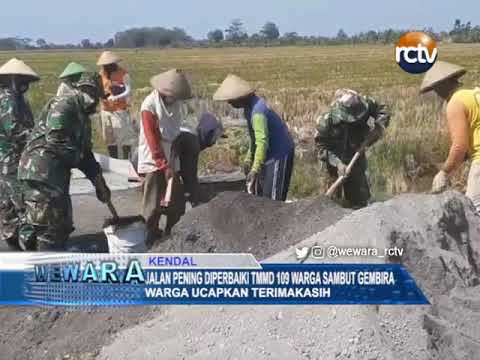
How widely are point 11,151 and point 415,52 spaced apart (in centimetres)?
690

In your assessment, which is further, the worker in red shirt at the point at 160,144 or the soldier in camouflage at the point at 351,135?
the soldier in camouflage at the point at 351,135

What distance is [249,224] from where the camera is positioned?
616 cm

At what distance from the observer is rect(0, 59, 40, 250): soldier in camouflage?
7.30 metres

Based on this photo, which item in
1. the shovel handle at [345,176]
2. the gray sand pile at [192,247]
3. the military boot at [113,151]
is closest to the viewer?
the gray sand pile at [192,247]

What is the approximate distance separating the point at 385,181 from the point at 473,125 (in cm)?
386

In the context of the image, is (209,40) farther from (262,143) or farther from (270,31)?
(262,143)

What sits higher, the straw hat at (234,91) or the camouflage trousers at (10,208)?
the straw hat at (234,91)

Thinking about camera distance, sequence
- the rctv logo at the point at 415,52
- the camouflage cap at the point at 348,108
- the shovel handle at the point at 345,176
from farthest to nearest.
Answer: the rctv logo at the point at 415,52 < the shovel handle at the point at 345,176 < the camouflage cap at the point at 348,108

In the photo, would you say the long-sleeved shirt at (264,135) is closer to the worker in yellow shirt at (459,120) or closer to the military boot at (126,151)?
the worker in yellow shirt at (459,120)

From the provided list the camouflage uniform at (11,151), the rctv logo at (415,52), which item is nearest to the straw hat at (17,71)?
the camouflage uniform at (11,151)

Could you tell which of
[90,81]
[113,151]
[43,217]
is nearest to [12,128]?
[43,217]

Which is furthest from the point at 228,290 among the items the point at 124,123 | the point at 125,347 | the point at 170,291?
the point at 124,123

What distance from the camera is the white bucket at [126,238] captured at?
632 cm

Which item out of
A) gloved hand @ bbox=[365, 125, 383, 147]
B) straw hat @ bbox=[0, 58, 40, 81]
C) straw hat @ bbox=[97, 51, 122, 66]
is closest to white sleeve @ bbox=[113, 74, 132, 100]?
straw hat @ bbox=[97, 51, 122, 66]
